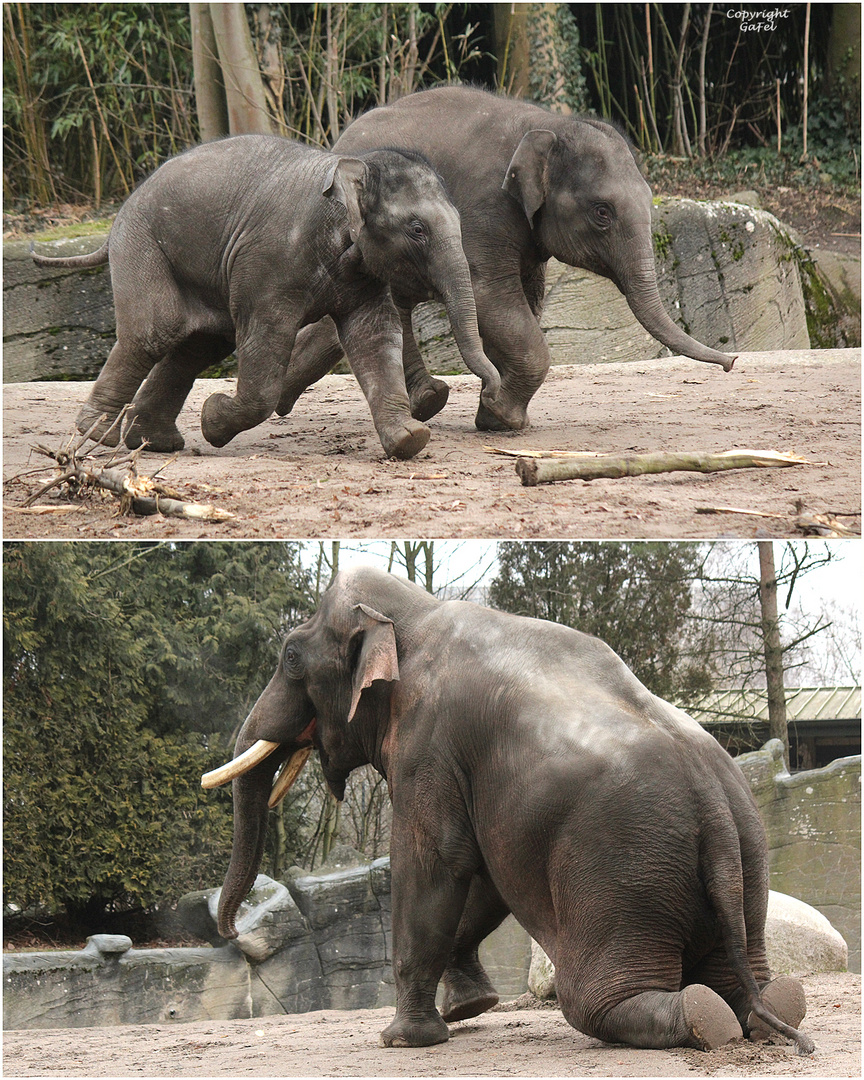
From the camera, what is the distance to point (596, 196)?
587 centimetres

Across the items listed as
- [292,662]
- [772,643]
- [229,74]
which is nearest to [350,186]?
[292,662]

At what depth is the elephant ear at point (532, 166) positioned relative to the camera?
5.85m

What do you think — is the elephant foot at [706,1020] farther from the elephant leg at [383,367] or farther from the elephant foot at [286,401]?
the elephant foot at [286,401]

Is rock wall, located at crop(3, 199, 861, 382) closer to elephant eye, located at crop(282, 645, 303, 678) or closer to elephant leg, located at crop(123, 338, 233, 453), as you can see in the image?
elephant leg, located at crop(123, 338, 233, 453)

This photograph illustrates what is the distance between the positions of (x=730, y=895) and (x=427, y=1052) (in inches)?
46.3

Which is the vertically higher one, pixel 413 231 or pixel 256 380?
pixel 413 231

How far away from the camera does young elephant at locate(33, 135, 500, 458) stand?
5168 millimetres

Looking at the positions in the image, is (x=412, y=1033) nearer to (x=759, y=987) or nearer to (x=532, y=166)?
(x=759, y=987)

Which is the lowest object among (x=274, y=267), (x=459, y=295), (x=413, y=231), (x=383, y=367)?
(x=383, y=367)

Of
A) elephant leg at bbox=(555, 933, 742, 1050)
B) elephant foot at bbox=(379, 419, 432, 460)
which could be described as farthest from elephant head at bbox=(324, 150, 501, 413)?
elephant leg at bbox=(555, 933, 742, 1050)

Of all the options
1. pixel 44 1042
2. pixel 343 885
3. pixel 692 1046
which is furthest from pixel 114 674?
pixel 692 1046

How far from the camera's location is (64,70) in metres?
14.0

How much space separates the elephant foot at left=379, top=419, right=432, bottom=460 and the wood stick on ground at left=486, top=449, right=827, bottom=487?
1.46 ft

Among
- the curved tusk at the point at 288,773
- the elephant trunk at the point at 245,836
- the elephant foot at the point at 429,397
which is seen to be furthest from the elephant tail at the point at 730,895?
the elephant foot at the point at 429,397
